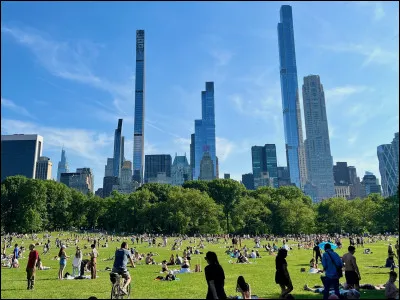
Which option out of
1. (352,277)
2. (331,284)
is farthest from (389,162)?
(331,284)

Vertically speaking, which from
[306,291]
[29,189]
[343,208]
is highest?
[29,189]

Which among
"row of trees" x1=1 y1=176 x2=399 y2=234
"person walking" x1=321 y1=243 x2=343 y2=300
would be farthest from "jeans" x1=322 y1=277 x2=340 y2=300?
"row of trees" x1=1 y1=176 x2=399 y2=234

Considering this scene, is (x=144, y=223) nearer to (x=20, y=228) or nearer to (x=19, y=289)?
(x=20, y=228)

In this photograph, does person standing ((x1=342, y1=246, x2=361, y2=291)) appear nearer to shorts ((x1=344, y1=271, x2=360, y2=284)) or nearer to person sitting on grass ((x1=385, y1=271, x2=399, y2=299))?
shorts ((x1=344, y1=271, x2=360, y2=284))

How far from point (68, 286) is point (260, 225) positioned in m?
74.5

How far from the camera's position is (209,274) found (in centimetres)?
997

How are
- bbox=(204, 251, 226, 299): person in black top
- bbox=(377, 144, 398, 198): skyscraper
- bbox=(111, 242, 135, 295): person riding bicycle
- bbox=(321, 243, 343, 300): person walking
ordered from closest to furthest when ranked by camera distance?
bbox=(204, 251, 226, 299): person in black top, bbox=(321, 243, 343, 300): person walking, bbox=(111, 242, 135, 295): person riding bicycle, bbox=(377, 144, 398, 198): skyscraper

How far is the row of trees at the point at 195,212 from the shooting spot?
82.2m

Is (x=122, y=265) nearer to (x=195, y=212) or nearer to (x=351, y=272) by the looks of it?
(x=351, y=272)

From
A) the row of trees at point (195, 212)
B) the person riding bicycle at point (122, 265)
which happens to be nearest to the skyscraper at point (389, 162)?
the row of trees at point (195, 212)

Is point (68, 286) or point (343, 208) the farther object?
point (343, 208)

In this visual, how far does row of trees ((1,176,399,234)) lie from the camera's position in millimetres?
82188

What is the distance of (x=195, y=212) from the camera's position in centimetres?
8181

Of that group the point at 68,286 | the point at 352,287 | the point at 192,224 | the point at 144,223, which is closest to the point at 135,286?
the point at 68,286
